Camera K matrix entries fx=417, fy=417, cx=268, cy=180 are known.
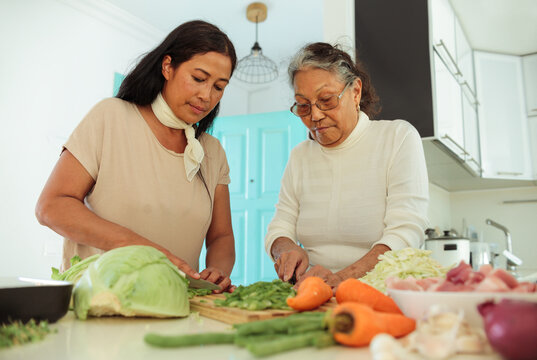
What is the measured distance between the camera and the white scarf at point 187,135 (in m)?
1.48

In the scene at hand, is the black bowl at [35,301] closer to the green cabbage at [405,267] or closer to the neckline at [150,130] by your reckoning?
the green cabbage at [405,267]

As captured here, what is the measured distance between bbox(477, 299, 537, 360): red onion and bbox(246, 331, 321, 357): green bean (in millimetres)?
212

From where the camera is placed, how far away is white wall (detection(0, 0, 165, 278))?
10.4 feet

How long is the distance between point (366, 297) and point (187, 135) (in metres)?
1.03

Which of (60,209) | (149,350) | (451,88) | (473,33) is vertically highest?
(473,33)

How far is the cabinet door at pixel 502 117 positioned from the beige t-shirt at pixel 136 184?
294 cm

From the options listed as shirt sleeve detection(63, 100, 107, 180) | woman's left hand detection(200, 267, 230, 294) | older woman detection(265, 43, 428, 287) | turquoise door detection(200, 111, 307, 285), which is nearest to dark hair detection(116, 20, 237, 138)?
shirt sleeve detection(63, 100, 107, 180)

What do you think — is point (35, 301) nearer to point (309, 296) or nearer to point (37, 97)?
point (309, 296)

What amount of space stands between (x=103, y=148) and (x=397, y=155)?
1.01 m

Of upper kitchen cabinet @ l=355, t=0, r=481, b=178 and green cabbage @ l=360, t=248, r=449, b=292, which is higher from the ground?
upper kitchen cabinet @ l=355, t=0, r=481, b=178

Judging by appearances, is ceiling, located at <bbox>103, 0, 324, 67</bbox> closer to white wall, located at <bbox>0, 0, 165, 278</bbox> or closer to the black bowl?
white wall, located at <bbox>0, 0, 165, 278</bbox>

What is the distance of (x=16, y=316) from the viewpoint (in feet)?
2.12

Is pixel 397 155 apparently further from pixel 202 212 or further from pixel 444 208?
pixel 444 208

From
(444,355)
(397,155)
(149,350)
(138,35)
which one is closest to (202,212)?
(397,155)
